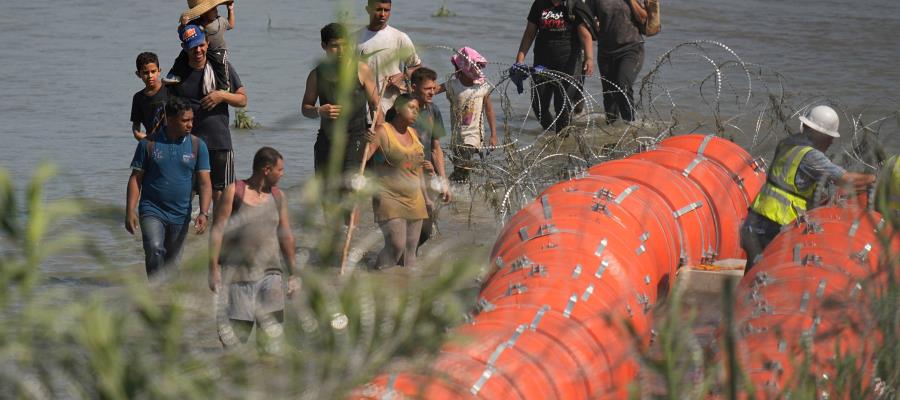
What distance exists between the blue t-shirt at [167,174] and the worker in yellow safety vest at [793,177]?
3.31m

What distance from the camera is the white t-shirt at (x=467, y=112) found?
1173cm

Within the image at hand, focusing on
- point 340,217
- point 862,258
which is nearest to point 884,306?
point 340,217

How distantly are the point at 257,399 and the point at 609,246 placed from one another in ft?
18.0

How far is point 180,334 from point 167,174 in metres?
5.93

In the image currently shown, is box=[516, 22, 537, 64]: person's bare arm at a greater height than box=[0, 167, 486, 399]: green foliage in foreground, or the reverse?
box=[0, 167, 486, 399]: green foliage in foreground

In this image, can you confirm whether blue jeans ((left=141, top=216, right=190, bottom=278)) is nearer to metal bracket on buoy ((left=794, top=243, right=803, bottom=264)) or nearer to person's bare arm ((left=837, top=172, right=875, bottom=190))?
metal bracket on buoy ((left=794, top=243, right=803, bottom=264))

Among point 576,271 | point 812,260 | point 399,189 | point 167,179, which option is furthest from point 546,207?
point 167,179

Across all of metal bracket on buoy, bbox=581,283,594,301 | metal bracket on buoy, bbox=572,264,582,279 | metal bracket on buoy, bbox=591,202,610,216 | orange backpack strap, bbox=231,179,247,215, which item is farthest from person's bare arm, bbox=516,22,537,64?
orange backpack strap, bbox=231,179,247,215

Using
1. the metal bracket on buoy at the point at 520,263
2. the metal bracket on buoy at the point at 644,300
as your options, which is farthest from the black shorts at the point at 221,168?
the metal bracket on buoy at the point at 644,300

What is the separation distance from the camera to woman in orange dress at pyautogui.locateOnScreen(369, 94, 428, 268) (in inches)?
364

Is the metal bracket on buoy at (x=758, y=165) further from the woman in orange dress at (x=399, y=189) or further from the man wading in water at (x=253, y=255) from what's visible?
the man wading in water at (x=253, y=255)

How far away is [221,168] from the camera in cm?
1002

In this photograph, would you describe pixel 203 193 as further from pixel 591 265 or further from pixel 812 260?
pixel 812 260

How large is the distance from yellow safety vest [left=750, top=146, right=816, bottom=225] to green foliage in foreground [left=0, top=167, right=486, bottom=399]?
20.5ft
